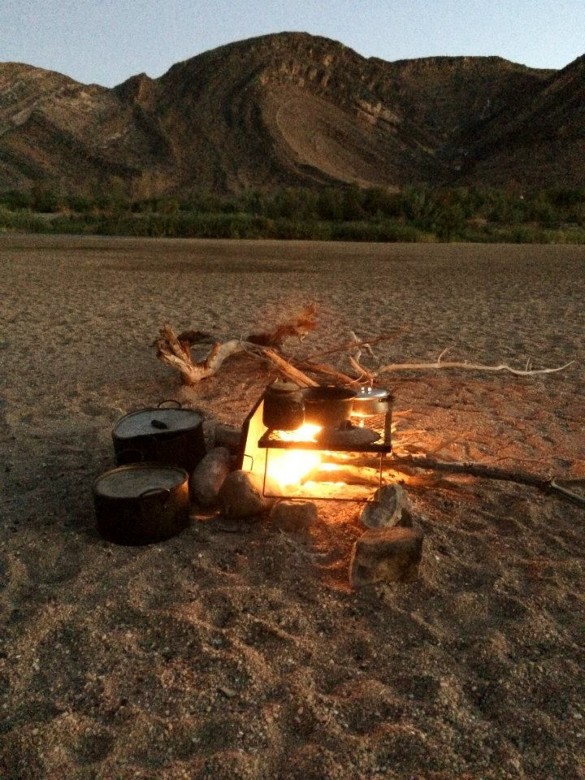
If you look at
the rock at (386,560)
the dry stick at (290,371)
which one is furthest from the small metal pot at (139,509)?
the dry stick at (290,371)

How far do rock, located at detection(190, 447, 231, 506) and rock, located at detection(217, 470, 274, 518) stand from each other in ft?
0.31

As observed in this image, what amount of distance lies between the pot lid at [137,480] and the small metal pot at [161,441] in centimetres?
7

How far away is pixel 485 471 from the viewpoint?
3410 mm

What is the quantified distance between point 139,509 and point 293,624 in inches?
33.6

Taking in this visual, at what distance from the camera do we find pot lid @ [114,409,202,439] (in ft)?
11.1

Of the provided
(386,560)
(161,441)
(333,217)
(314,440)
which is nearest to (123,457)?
(161,441)

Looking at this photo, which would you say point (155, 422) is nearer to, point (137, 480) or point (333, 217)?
point (137, 480)

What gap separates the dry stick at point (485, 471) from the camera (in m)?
3.24

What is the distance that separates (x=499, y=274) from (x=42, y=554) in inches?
525

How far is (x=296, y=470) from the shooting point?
3443 mm

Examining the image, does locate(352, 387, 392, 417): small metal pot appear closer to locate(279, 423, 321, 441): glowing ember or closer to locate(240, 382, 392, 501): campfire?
locate(240, 382, 392, 501): campfire

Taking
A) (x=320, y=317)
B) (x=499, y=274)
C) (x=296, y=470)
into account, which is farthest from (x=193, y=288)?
(x=296, y=470)

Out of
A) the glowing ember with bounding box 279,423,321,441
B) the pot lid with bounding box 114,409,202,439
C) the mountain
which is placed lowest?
the pot lid with bounding box 114,409,202,439

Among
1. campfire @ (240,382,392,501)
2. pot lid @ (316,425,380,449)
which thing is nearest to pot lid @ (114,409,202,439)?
campfire @ (240,382,392,501)
